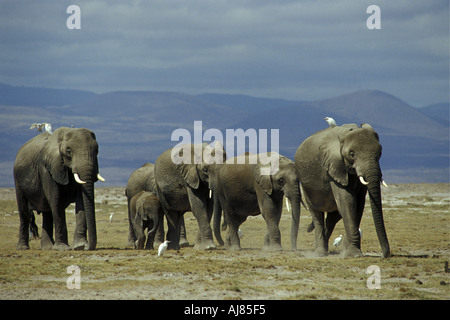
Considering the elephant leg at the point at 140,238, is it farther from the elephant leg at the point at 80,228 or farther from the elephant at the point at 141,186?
the elephant at the point at 141,186

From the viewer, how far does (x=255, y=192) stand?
25.9 metres

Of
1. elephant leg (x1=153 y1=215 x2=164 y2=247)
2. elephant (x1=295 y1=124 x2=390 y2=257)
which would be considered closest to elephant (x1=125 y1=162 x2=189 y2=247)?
elephant leg (x1=153 y1=215 x2=164 y2=247)

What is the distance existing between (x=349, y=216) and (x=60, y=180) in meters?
8.86

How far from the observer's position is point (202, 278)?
18859 mm

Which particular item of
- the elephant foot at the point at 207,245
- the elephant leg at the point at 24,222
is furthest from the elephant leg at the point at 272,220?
the elephant leg at the point at 24,222

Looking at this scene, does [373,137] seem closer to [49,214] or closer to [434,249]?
[434,249]

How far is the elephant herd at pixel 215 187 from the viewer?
70.8ft

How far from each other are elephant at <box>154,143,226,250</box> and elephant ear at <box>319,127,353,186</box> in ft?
16.8

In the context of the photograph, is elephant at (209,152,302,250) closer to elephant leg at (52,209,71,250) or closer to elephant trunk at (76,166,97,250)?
elephant trunk at (76,166,97,250)

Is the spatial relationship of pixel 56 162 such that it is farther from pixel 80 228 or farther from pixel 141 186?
pixel 141 186

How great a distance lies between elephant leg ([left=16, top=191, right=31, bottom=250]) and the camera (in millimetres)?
27609
